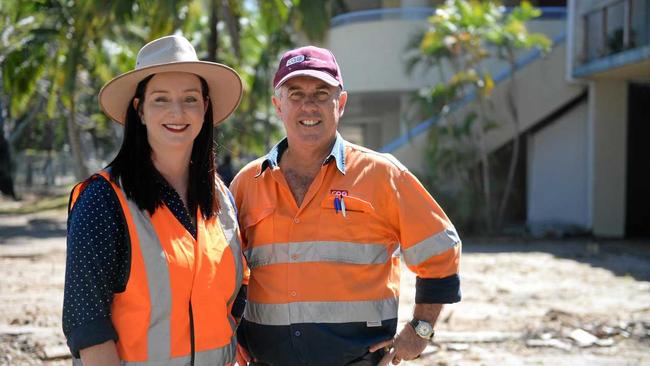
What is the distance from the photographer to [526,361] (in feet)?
20.4

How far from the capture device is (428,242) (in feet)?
9.50

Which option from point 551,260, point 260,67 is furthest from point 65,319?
point 260,67

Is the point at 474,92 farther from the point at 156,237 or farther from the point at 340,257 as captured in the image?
the point at 156,237

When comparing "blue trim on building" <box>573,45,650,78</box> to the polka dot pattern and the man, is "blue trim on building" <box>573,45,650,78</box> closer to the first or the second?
the man

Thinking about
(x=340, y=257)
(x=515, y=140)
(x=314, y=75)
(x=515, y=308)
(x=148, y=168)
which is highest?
(x=314, y=75)

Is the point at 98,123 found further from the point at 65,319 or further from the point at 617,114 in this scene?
the point at 65,319

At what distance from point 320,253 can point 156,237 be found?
74 centimetres

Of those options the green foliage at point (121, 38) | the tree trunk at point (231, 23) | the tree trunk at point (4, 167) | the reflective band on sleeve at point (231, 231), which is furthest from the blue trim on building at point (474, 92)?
the tree trunk at point (4, 167)

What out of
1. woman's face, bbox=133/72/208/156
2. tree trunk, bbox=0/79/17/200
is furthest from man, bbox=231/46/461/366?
tree trunk, bbox=0/79/17/200

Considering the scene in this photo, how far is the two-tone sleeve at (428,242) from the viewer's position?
290 centimetres

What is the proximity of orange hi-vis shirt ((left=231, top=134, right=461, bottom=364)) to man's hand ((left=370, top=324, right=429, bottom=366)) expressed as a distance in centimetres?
4

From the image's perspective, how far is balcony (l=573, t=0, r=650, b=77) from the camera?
13.4 m

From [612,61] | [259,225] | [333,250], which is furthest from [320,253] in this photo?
[612,61]

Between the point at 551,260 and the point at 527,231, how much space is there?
4135 mm
